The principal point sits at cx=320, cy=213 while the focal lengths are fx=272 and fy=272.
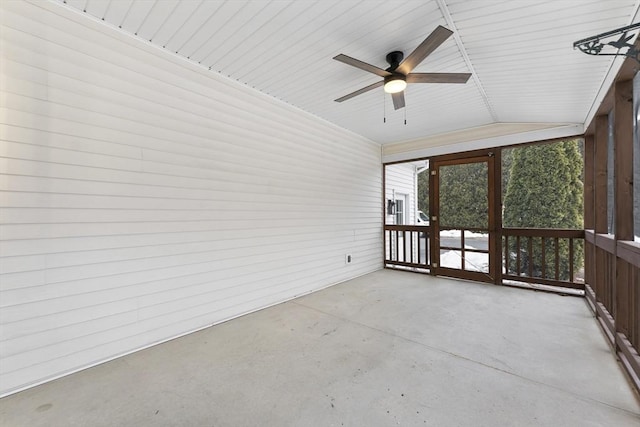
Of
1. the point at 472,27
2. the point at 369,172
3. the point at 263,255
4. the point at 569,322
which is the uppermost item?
the point at 472,27

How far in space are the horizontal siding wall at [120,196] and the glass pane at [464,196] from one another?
310 cm

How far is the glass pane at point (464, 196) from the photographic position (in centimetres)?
479

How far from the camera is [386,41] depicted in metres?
2.49

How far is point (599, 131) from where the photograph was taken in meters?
3.31

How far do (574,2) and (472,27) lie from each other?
0.62 metres

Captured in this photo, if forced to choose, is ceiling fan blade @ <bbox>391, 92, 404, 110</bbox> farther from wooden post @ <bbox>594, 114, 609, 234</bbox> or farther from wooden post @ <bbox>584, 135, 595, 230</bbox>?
wooden post @ <bbox>584, 135, 595, 230</bbox>

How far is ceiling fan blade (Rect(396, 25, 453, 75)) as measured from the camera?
1.93 m

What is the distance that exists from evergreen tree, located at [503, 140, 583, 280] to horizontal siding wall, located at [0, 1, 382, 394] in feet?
16.7

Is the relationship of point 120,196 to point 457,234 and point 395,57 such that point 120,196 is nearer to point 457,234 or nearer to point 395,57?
point 395,57

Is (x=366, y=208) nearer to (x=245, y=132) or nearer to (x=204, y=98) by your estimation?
(x=245, y=132)

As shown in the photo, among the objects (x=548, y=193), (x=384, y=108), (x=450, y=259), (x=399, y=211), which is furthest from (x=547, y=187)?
(x=384, y=108)

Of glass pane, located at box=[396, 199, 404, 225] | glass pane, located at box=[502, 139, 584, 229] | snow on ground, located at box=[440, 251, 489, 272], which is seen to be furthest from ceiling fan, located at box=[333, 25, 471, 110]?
glass pane, located at box=[396, 199, 404, 225]

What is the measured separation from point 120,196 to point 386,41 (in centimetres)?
278

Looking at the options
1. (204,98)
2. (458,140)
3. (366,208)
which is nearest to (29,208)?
(204,98)
